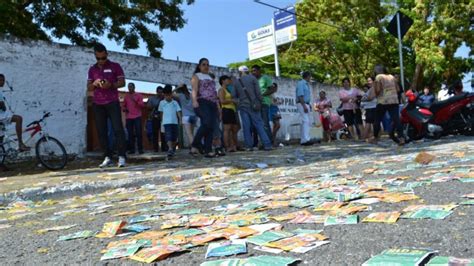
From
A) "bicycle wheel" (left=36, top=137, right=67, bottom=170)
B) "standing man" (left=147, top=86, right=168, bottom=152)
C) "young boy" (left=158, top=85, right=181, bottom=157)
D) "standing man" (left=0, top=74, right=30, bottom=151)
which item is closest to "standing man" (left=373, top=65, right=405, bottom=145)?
"young boy" (left=158, top=85, right=181, bottom=157)

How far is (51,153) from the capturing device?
7.55 meters

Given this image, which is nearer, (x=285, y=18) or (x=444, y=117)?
(x=444, y=117)

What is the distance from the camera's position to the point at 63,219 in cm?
349

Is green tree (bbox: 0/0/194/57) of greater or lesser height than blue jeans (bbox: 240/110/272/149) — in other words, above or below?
above

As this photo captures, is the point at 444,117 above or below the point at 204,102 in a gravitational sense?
below

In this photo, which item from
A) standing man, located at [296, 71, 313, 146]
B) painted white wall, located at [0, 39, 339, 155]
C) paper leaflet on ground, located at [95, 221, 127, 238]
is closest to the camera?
paper leaflet on ground, located at [95, 221, 127, 238]

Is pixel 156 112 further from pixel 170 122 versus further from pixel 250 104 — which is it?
pixel 250 104

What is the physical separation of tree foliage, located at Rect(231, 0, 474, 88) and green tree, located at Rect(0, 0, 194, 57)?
12144mm

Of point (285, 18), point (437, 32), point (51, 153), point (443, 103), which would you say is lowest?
point (51, 153)

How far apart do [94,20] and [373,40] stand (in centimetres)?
1567

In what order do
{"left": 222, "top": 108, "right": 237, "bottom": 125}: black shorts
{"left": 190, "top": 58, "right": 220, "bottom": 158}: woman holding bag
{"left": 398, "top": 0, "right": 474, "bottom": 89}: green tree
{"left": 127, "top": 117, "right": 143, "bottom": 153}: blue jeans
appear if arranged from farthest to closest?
{"left": 398, "top": 0, "right": 474, "bottom": 89}: green tree, {"left": 127, "top": 117, "right": 143, "bottom": 153}: blue jeans, {"left": 222, "top": 108, "right": 237, "bottom": 125}: black shorts, {"left": 190, "top": 58, "right": 220, "bottom": 158}: woman holding bag

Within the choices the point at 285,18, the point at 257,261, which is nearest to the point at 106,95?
the point at 257,261

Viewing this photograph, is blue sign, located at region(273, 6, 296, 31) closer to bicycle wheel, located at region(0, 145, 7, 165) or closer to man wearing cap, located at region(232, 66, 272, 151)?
man wearing cap, located at region(232, 66, 272, 151)

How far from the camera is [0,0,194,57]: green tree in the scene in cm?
1369
